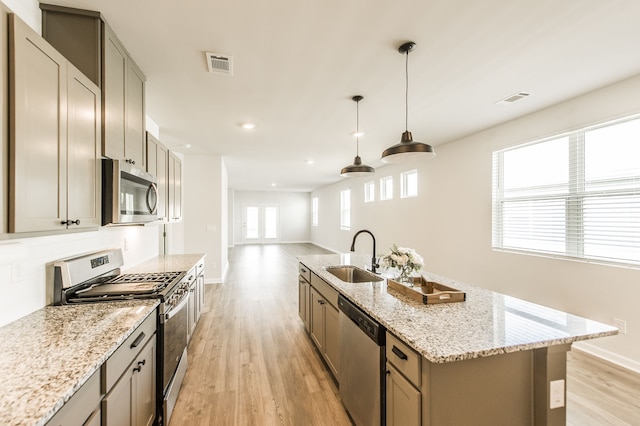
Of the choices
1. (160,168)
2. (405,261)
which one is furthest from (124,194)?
(405,261)

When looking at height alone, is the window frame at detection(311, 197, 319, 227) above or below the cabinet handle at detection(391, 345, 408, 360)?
above

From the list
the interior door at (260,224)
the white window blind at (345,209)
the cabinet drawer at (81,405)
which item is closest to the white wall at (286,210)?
the interior door at (260,224)

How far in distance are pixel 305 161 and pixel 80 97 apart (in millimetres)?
4994

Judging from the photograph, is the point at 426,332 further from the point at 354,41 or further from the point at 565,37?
the point at 565,37

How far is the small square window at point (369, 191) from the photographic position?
7.53 metres

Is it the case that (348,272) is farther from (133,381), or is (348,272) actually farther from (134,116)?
(134,116)

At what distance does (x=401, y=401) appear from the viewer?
139cm

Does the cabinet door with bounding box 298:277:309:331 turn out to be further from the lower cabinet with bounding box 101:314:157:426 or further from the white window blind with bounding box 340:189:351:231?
the white window blind with bounding box 340:189:351:231

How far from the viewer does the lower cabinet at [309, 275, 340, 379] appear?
7.72 feet

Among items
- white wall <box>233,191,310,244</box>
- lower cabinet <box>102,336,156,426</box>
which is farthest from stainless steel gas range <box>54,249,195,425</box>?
white wall <box>233,191,310,244</box>

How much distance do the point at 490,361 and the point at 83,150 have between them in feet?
7.72

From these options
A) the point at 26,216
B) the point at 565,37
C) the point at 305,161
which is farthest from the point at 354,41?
the point at 305,161

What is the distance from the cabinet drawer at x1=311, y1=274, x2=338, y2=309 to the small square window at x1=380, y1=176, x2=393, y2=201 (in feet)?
13.6

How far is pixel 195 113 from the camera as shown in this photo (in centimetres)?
339
